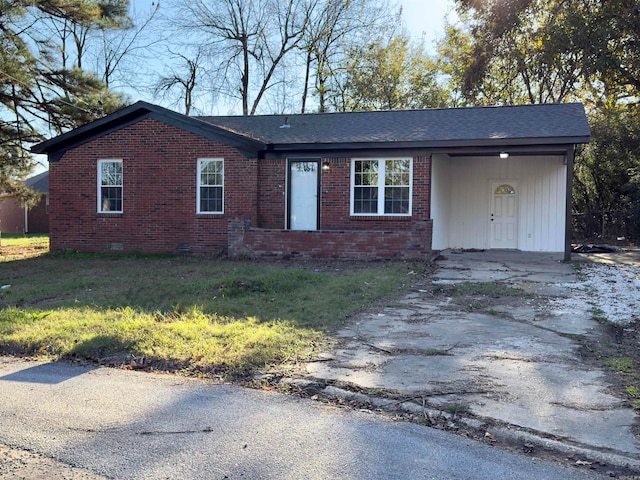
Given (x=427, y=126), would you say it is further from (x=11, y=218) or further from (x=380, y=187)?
(x=11, y=218)

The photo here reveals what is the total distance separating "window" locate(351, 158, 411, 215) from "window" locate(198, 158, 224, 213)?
3.82 m

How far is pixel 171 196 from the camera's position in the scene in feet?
53.2

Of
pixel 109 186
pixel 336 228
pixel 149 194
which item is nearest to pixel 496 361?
pixel 336 228

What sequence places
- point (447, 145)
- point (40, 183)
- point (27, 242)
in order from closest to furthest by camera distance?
1. point (447, 145)
2. point (27, 242)
3. point (40, 183)

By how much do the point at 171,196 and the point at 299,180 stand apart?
3762 mm

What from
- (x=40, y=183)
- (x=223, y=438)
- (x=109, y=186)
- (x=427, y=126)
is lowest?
(x=223, y=438)

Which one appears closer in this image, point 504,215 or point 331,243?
point 331,243

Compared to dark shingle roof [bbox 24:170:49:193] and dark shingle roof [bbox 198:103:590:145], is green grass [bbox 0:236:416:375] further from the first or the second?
dark shingle roof [bbox 24:170:49:193]

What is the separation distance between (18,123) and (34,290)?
11648 millimetres

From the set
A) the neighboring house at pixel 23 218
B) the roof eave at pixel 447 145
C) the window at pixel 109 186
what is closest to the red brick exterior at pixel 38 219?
the neighboring house at pixel 23 218

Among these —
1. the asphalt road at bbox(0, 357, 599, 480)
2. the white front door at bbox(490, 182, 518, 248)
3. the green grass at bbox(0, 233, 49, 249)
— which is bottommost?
the asphalt road at bbox(0, 357, 599, 480)

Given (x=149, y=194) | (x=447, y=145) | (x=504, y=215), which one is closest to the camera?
(x=447, y=145)

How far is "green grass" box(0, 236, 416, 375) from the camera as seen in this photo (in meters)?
6.26

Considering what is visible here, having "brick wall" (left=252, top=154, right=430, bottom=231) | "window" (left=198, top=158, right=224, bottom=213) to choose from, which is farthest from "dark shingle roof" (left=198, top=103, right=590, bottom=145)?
"window" (left=198, top=158, right=224, bottom=213)
